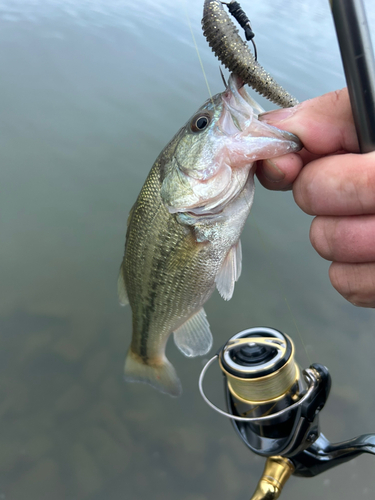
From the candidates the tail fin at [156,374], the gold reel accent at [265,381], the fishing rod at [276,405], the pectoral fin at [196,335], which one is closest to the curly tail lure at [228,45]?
the fishing rod at [276,405]

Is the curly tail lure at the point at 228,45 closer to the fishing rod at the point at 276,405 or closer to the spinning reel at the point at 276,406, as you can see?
the fishing rod at the point at 276,405

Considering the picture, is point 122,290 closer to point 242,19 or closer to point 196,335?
point 196,335

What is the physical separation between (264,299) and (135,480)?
2.00m

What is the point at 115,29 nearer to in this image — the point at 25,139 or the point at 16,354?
the point at 25,139

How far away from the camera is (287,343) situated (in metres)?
1.50

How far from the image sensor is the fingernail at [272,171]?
4.11 ft

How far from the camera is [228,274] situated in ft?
5.45

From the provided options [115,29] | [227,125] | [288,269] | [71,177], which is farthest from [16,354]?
[115,29]

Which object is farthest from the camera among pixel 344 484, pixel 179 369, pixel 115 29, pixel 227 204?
pixel 115 29

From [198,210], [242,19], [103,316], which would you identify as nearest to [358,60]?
[242,19]

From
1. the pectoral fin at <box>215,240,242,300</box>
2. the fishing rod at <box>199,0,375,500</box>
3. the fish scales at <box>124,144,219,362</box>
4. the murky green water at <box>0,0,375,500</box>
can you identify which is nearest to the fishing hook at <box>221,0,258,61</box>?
the fishing rod at <box>199,0,375,500</box>

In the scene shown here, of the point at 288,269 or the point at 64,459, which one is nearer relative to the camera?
the point at 64,459

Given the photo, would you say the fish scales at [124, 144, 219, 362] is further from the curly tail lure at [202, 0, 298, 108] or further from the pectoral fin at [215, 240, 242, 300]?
the curly tail lure at [202, 0, 298, 108]

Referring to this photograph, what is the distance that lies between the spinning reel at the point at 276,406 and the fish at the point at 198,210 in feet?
1.00
